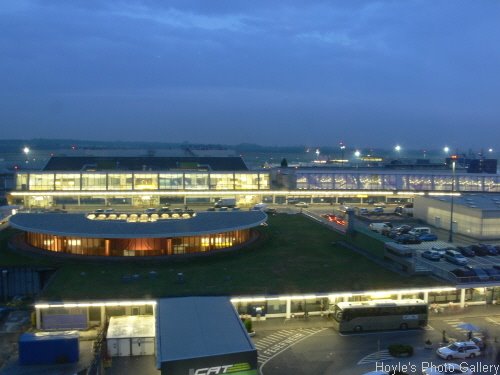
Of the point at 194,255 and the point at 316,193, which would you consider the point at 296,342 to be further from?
the point at 316,193

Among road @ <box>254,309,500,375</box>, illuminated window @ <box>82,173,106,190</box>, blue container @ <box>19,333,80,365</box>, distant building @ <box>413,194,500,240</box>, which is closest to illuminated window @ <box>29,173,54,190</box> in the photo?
illuminated window @ <box>82,173,106,190</box>

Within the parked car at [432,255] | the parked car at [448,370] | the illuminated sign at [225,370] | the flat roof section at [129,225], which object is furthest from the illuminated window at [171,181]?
the parked car at [448,370]

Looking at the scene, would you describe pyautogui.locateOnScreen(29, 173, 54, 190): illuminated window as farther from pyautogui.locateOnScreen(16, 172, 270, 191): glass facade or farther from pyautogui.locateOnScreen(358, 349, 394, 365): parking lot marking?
pyautogui.locateOnScreen(358, 349, 394, 365): parking lot marking

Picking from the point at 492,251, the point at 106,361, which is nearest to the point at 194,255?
the point at 106,361

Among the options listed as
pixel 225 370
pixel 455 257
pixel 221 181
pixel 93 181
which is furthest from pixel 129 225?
pixel 221 181

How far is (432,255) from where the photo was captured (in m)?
24.2

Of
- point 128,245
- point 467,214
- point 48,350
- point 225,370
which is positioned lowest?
point 48,350

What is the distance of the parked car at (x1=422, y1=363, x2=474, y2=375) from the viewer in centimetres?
1447

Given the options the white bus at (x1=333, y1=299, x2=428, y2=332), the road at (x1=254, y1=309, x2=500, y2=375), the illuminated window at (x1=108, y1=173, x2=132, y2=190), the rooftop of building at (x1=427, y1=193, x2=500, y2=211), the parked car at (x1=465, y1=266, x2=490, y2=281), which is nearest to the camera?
the road at (x1=254, y1=309, x2=500, y2=375)

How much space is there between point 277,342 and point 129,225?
456 inches

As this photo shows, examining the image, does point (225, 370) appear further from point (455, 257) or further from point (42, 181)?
point (42, 181)

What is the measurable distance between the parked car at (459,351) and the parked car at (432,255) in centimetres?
817

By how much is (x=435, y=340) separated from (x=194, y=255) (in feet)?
37.7

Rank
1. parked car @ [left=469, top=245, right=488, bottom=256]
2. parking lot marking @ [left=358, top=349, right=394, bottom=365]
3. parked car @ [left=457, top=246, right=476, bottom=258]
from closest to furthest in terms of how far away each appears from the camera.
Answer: parking lot marking @ [left=358, top=349, right=394, bottom=365] → parked car @ [left=457, top=246, right=476, bottom=258] → parked car @ [left=469, top=245, right=488, bottom=256]
